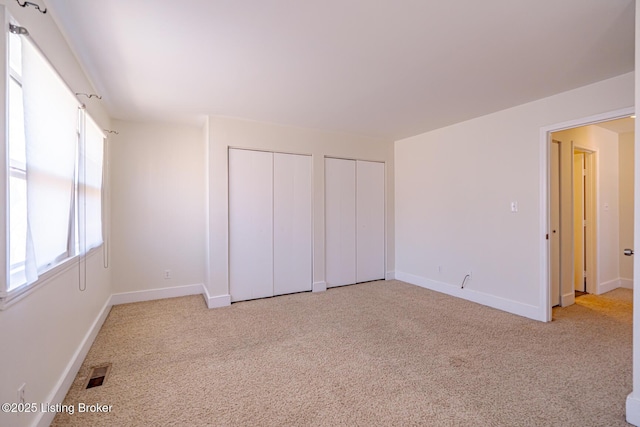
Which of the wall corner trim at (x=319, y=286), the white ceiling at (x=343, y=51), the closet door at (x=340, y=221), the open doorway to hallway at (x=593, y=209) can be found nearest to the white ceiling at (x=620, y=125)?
the open doorway to hallway at (x=593, y=209)

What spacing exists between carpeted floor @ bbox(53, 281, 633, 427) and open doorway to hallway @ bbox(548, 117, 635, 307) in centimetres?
73

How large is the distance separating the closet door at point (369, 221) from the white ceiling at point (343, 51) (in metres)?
1.64

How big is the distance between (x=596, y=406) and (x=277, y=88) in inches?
138

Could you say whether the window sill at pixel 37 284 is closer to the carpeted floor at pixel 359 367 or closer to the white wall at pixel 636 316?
the carpeted floor at pixel 359 367

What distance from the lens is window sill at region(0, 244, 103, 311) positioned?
1293 mm

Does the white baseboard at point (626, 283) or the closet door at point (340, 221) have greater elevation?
the closet door at point (340, 221)

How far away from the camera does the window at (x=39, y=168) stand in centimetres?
141

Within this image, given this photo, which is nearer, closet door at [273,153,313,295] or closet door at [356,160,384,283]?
closet door at [273,153,313,295]

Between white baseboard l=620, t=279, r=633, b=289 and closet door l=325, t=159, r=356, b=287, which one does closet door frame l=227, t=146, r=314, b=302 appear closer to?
closet door l=325, t=159, r=356, b=287

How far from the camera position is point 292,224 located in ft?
14.2

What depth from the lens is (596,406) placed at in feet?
6.03

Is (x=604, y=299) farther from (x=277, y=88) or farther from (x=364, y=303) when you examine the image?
(x=277, y=88)

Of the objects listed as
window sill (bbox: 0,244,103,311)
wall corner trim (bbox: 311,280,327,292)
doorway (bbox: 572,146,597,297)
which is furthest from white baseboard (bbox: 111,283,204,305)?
doorway (bbox: 572,146,597,297)

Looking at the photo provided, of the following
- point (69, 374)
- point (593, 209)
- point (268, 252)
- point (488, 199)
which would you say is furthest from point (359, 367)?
point (593, 209)
